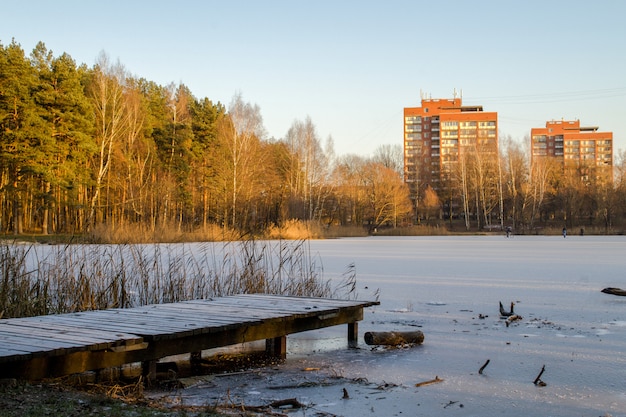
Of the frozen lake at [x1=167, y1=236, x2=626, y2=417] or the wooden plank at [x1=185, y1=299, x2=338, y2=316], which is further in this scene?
the wooden plank at [x1=185, y1=299, x2=338, y2=316]

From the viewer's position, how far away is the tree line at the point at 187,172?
28.4 m

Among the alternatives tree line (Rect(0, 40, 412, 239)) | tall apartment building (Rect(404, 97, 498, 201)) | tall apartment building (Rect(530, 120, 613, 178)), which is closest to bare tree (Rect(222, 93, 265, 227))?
tree line (Rect(0, 40, 412, 239))

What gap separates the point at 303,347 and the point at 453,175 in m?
55.2

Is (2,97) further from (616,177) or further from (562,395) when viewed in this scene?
(616,177)

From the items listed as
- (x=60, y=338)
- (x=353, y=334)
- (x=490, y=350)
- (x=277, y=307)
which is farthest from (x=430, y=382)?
(x=60, y=338)

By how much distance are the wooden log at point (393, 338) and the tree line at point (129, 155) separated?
633 inches

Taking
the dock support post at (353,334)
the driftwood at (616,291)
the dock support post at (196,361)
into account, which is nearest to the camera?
the dock support post at (196,361)

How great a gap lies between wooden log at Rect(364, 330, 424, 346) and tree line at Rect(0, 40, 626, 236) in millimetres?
9379

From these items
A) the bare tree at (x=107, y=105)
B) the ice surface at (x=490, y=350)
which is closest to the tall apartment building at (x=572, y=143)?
the bare tree at (x=107, y=105)

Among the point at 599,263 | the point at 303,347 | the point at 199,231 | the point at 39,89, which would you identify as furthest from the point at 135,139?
the point at 303,347

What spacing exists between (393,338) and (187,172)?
108 feet

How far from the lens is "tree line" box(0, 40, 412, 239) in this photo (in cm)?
2827

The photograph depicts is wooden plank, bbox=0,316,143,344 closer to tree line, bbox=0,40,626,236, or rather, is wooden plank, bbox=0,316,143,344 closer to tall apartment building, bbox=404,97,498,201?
tree line, bbox=0,40,626,236

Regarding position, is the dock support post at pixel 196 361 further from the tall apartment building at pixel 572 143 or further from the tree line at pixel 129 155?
the tall apartment building at pixel 572 143
